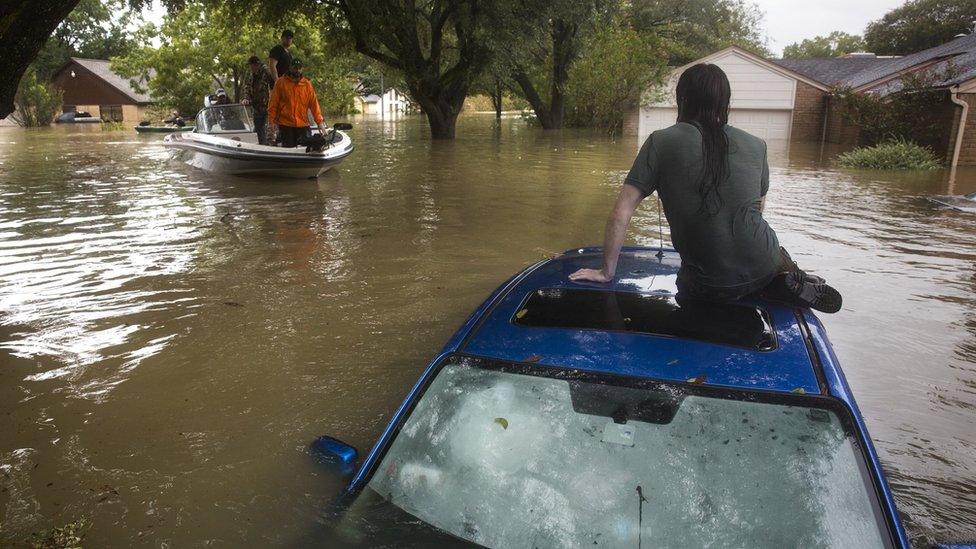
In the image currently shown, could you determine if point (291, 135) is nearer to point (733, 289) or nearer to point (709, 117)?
point (709, 117)

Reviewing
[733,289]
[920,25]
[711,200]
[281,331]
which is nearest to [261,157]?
[281,331]

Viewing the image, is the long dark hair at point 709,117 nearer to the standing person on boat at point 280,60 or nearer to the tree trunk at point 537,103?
the standing person on boat at point 280,60

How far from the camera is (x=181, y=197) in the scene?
444 inches

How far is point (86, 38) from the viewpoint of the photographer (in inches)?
2234

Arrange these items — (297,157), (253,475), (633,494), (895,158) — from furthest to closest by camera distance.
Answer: (895,158)
(297,157)
(253,475)
(633,494)

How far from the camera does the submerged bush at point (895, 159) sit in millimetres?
16766

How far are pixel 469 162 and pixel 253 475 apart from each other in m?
14.6

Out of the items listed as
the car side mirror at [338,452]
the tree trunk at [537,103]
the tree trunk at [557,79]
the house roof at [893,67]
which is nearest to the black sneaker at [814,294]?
the car side mirror at [338,452]

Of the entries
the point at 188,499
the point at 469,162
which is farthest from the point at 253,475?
the point at 469,162

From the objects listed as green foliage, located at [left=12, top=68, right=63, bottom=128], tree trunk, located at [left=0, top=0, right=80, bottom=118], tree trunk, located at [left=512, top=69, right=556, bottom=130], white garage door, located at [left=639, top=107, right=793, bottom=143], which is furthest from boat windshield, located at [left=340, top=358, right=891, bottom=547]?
green foliage, located at [left=12, top=68, right=63, bottom=128]

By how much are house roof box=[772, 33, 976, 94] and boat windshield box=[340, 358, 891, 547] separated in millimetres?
20124

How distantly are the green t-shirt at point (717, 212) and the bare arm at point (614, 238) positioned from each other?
13 centimetres

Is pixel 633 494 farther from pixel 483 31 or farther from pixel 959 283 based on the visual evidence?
pixel 483 31

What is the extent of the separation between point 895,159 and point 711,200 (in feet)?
55.8
